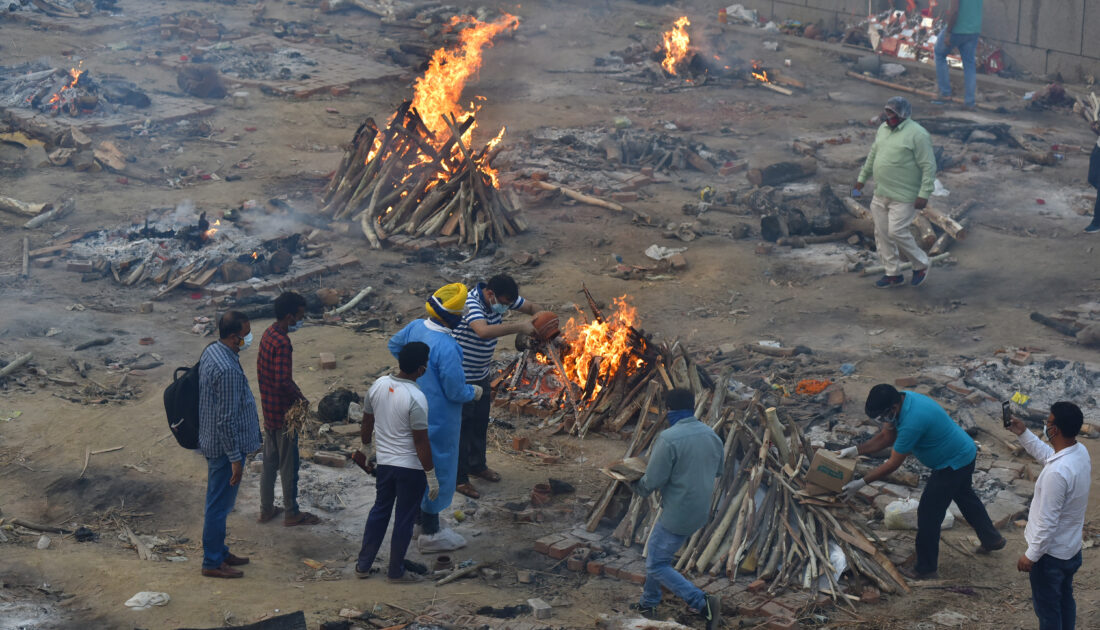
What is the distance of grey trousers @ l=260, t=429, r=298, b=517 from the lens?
7.65 metres

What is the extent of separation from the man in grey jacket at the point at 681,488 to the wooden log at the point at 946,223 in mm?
8894

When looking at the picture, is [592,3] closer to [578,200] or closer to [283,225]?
[578,200]

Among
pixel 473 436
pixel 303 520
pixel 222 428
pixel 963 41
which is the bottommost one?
pixel 303 520

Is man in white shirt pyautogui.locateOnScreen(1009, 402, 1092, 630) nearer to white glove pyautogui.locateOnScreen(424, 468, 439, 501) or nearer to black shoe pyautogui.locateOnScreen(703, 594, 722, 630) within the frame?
black shoe pyautogui.locateOnScreen(703, 594, 722, 630)

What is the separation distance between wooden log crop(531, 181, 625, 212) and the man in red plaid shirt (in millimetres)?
9053

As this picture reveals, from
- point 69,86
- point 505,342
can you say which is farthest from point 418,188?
point 69,86

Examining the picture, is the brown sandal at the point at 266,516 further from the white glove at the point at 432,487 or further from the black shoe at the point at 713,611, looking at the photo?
the black shoe at the point at 713,611

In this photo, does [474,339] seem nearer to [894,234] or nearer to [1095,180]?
[894,234]

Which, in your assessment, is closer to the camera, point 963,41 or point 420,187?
point 420,187

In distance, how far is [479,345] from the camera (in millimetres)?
8367

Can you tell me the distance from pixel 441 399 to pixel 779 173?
11.1 metres

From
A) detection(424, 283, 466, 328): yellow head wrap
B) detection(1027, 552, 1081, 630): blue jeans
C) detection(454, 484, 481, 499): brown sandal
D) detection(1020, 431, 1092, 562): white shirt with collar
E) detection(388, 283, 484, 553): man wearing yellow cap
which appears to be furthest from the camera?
detection(454, 484, 481, 499): brown sandal

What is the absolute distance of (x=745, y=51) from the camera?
25844 mm

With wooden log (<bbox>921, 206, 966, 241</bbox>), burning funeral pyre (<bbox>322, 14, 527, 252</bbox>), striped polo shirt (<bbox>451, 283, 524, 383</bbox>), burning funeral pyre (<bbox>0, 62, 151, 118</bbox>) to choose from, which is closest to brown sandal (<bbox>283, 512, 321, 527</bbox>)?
striped polo shirt (<bbox>451, 283, 524, 383</bbox>)
